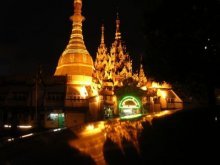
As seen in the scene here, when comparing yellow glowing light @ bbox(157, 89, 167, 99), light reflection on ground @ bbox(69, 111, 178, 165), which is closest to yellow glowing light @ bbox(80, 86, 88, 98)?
yellow glowing light @ bbox(157, 89, 167, 99)

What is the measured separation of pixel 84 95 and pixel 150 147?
1200 inches

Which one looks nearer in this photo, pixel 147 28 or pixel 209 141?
pixel 209 141

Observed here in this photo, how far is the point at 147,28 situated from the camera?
13.3 metres

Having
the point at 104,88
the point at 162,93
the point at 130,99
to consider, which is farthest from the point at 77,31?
the point at 130,99

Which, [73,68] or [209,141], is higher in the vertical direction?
[73,68]

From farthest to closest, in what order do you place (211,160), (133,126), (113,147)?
(133,126), (113,147), (211,160)

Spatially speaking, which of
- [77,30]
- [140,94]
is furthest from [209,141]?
[77,30]

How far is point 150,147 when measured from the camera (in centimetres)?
245

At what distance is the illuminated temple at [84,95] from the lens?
29891 mm

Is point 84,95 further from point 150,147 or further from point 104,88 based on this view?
point 150,147

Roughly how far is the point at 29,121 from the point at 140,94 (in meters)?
12.5

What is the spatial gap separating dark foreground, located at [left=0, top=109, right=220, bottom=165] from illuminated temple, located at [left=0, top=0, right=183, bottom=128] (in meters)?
24.7

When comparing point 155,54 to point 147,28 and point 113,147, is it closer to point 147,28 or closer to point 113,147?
point 147,28

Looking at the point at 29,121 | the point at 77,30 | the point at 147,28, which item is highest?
the point at 77,30
